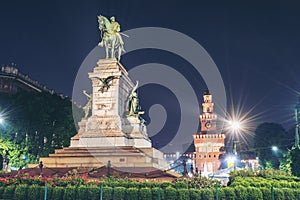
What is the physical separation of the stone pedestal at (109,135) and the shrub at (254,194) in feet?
32.4

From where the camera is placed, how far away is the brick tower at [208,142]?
381 feet

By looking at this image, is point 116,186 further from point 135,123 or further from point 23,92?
point 23,92

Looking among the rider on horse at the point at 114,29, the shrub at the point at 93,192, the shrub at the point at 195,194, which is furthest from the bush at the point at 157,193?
the rider on horse at the point at 114,29

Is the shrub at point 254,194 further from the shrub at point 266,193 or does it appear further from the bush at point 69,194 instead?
the bush at point 69,194

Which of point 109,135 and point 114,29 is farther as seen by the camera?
point 114,29

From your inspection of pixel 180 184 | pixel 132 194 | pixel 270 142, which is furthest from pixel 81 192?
pixel 270 142

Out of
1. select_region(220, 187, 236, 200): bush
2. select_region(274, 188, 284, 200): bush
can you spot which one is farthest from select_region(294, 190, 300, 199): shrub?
select_region(220, 187, 236, 200): bush

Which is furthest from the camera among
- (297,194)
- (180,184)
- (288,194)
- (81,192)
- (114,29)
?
(114,29)

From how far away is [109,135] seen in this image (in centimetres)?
3059

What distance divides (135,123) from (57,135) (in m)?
16.9

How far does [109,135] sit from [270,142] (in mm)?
57739

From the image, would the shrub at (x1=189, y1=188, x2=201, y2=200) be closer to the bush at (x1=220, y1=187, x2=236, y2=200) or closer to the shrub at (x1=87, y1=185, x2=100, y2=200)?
the bush at (x1=220, y1=187, x2=236, y2=200)

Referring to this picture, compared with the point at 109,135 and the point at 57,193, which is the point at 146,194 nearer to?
the point at 57,193

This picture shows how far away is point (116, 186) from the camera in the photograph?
1891 centimetres
